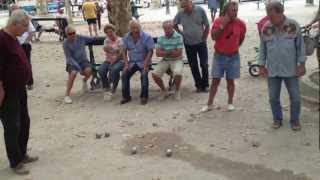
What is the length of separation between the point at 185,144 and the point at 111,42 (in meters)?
3.48

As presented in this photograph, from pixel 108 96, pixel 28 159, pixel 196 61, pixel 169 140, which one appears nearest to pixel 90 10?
pixel 108 96

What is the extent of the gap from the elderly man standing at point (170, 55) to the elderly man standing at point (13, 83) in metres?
3.35

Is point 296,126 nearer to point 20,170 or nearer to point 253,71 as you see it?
point 20,170

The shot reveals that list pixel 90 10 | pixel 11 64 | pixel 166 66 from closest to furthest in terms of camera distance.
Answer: pixel 11 64, pixel 166 66, pixel 90 10

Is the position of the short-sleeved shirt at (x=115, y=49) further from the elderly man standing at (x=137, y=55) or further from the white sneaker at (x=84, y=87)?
the white sneaker at (x=84, y=87)

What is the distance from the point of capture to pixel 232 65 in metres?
8.39

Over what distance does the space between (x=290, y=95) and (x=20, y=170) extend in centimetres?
326

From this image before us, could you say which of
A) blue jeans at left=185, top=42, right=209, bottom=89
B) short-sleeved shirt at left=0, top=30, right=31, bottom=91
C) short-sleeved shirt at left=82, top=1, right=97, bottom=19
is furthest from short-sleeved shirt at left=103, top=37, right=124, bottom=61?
short-sleeved shirt at left=82, top=1, right=97, bottom=19

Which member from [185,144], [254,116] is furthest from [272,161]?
[254,116]

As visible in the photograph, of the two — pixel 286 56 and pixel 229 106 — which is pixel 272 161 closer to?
pixel 286 56

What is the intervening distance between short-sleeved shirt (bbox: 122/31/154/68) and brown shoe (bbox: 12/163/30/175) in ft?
11.7

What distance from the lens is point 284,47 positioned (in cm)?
708

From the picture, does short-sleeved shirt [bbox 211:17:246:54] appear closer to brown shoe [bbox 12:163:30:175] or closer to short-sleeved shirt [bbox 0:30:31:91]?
short-sleeved shirt [bbox 0:30:31:91]

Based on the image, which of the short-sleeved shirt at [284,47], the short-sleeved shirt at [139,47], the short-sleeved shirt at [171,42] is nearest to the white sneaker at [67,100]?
the short-sleeved shirt at [139,47]
